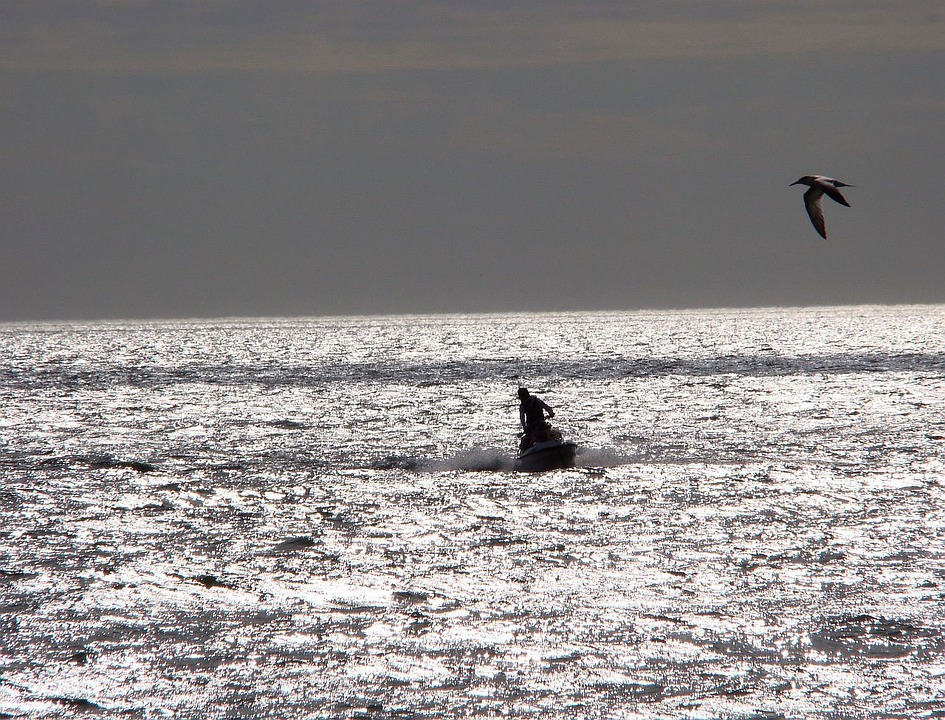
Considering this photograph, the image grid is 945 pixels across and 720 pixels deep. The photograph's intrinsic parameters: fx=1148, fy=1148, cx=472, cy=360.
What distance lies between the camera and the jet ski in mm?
31578

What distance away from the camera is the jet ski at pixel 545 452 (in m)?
31.6

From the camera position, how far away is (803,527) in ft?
76.2

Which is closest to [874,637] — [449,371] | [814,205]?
[814,205]

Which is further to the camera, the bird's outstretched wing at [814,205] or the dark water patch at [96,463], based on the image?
the dark water patch at [96,463]

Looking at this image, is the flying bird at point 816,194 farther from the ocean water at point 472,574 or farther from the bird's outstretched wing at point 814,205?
the ocean water at point 472,574

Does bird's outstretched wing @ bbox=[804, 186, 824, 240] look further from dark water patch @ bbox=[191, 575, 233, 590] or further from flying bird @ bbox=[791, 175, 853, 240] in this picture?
dark water patch @ bbox=[191, 575, 233, 590]

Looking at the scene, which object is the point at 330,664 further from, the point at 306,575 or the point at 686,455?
the point at 686,455

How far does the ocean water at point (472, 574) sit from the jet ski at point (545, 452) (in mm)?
540

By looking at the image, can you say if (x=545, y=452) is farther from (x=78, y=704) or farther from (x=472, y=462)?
(x=78, y=704)

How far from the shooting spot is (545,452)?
3150 centimetres

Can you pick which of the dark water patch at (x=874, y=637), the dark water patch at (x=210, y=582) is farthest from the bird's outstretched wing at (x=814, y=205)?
the dark water patch at (x=210, y=582)

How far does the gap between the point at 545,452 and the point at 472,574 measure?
12443 millimetres

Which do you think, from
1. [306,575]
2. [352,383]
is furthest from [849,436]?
[352,383]

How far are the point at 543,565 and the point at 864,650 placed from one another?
20.7ft
